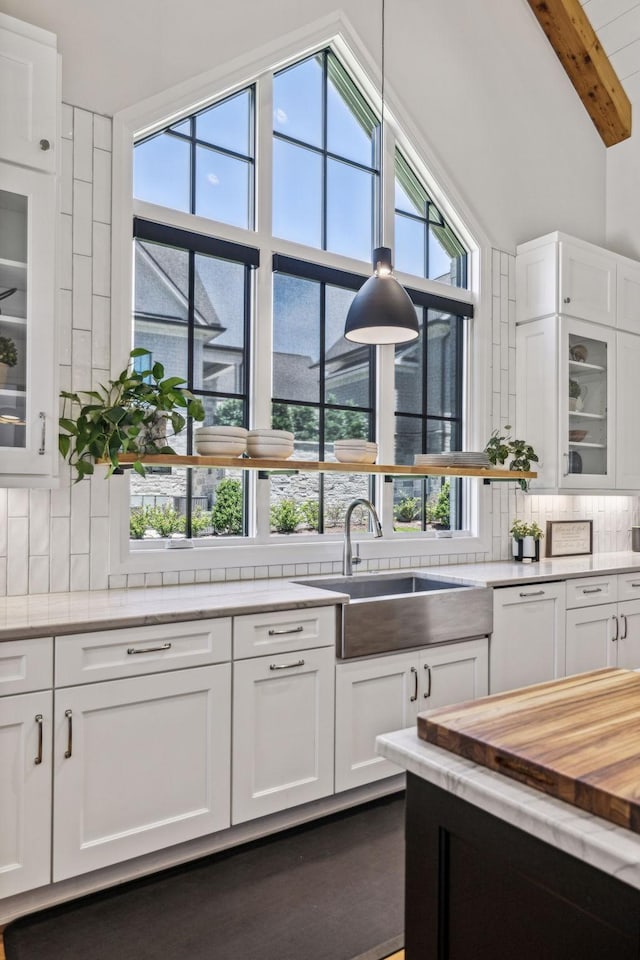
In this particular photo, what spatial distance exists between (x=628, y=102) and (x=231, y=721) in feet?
16.3

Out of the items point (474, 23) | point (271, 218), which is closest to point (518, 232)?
point (474, 23)

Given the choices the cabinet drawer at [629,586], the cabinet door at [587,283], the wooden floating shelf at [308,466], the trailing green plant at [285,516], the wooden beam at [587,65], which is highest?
the wooden beam at [587,65]

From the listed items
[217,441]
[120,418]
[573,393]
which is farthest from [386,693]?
[573,393]

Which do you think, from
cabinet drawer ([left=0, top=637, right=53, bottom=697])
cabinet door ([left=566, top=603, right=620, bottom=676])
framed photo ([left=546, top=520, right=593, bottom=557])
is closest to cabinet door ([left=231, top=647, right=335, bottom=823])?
cabinet drawer ([left=0, top=637, right=53, bottom=697])

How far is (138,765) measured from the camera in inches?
85.0

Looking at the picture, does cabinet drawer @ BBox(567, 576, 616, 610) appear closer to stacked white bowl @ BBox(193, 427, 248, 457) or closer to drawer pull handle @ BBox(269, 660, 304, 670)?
drawer pull handle @ BBox(269, 660, 304, 670)

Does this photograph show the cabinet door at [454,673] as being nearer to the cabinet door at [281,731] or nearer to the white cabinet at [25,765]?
the cabinet door at [281,731]

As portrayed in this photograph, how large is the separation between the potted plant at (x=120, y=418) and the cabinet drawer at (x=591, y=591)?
85.8 inches

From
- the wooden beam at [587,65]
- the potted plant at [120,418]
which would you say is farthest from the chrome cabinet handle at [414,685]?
the wooden beam at [587,65]

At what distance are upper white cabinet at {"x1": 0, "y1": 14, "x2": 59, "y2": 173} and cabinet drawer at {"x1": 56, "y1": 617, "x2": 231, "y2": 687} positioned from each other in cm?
157

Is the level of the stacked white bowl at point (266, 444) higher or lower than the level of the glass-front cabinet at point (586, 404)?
lower

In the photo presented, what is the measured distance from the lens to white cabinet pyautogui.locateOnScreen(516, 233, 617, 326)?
3.97 meters

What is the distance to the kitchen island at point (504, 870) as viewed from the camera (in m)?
0.78

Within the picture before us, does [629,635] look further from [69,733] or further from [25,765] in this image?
[25,765]
